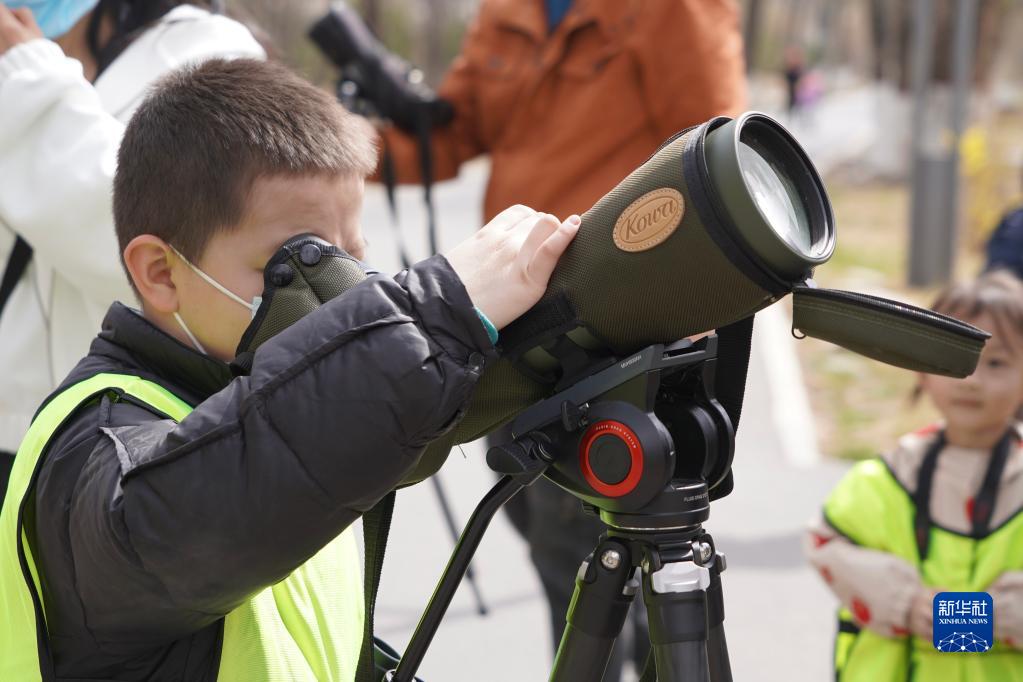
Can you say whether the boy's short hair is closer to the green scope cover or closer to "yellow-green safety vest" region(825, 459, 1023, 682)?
the green scope cover

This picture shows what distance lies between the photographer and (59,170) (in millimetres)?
1966

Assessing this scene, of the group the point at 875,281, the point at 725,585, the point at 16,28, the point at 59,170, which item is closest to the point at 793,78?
the point at 875,281

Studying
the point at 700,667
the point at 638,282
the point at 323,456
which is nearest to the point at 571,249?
the point at 638,282

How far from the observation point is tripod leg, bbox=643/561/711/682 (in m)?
1.23

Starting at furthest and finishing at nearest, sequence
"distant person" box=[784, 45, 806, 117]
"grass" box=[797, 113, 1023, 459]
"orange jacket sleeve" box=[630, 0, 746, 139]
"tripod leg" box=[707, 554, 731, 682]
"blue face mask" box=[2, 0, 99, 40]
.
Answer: "distant person" box=[784, 45, 806, 117] → "grass" box=[797, 113, 1023, 459] → "orange jacket sleeve" box=[630, 0, 746, 139] → "blue face mask" box=[2, 0, 99, 40] → "tripod leg" box=[707, 554, 731, 682]

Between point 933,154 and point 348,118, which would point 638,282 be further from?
point 933,154

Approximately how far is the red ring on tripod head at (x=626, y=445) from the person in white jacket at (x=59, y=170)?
3.25 ft

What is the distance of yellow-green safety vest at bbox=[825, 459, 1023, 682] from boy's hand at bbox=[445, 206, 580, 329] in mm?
1545

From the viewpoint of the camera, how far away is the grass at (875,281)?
6406mm

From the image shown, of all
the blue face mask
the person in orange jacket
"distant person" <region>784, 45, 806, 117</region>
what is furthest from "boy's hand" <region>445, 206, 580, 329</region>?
"distant person" <region>784, 45, 806, 117</region>

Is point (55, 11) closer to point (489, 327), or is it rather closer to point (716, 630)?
point (489, 327)

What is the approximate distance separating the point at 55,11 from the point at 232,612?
1.25 meters

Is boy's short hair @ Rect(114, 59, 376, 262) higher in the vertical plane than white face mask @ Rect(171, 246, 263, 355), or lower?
higher

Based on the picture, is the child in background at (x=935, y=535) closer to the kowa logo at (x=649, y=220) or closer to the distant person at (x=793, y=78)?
the kowa logo at (x=649, y=220)
